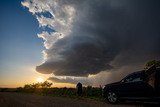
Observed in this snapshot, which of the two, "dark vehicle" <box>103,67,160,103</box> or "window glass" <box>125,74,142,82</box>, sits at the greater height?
"window glass" <box>125,74,142,82</box>

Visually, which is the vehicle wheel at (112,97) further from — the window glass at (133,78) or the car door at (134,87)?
the window glass at (133,78)

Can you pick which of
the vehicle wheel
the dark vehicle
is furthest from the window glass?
the vehicle wheel

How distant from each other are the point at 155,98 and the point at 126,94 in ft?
7.46

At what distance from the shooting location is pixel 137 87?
15.5 meters

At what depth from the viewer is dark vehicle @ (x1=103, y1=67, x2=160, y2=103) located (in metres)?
14.3

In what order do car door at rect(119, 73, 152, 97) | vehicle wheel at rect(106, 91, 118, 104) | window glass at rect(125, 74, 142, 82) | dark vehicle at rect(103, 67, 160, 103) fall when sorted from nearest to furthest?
dark vehicle at rect(103, 67, 160, 103), car door at rect(119, 73, 152, 97), window glass at rect(125, 74, 142, 82), vehicle wheel at rect(106, 91, 118, 104)

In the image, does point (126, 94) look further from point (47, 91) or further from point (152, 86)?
point (47, 91)

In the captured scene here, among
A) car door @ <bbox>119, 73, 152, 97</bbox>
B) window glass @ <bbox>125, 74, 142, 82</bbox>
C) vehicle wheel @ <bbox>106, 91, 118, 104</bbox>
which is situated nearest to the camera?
car door @ <bbox>119, 73, 152, 97</bbox>

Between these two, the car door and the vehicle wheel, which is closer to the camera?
the car door

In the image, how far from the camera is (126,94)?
53.3 feet

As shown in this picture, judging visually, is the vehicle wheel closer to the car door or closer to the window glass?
the car door

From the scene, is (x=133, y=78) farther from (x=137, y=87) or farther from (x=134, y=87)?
(x=137, y=87)

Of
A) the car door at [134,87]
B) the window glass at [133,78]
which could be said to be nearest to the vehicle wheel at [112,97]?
the car door at [134,87]

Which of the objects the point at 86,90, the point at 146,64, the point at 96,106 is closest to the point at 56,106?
the point at 96,106
